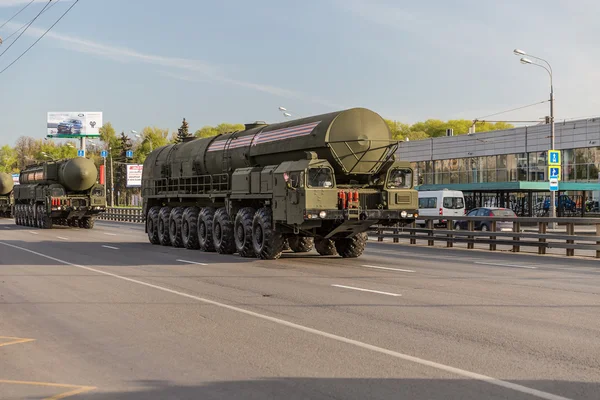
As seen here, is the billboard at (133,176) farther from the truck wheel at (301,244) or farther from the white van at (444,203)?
the truck wheel at (301,244)

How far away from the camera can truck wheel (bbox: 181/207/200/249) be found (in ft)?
80.2

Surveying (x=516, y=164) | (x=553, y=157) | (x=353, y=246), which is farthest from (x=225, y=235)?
(x=516, y=164)

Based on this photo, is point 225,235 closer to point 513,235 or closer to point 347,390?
point 513,235

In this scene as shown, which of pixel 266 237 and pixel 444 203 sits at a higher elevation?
pixel 444 203

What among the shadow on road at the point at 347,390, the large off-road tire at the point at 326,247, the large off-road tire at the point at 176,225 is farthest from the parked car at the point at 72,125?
the shadow on road at the point at 347,390

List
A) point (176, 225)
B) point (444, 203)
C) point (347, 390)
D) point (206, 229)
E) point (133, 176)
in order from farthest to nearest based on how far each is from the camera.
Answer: point (133, 176)
point (444, 203)
point (176, 225)
point (206, 229)
point (347, 390)

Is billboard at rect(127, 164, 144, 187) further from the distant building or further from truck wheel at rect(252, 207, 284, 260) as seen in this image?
truck wheel at rect(252, 207, 284, 260)

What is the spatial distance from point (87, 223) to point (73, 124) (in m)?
53.1

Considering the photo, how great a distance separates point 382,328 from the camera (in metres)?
8.85

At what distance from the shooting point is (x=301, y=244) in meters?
22.5

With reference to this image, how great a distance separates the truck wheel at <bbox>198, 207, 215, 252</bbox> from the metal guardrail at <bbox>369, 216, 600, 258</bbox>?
5173mm

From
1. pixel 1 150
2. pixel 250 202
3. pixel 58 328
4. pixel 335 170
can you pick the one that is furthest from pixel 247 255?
pixel 1 150

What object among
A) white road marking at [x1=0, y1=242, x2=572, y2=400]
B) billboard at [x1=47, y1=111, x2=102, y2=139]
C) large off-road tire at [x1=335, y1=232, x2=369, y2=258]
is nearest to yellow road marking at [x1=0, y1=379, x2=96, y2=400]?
white road marking at [x1=0, y1=242, x2=572, y2=400]

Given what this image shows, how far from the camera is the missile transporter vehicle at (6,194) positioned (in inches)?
2479
